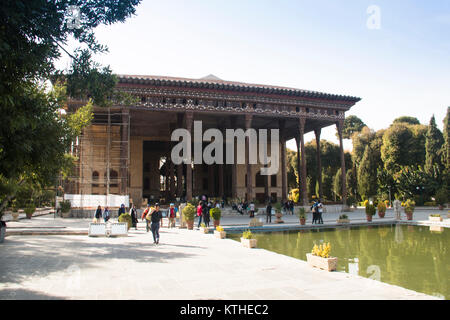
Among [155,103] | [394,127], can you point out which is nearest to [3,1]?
[155,103]

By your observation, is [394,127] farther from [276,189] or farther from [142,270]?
[142,270]

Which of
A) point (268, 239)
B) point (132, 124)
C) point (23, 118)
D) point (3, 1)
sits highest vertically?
point (132, 124)

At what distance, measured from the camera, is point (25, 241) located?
38.1 ft

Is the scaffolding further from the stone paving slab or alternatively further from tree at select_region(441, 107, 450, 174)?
tree at select_region(441, 107, 450, 174)

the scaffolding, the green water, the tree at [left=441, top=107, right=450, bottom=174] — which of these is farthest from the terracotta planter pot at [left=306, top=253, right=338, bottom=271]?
the tree at [left=441, top=107, right=450, bottom=174]

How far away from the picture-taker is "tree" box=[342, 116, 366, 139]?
188ft

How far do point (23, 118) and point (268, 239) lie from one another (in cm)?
993

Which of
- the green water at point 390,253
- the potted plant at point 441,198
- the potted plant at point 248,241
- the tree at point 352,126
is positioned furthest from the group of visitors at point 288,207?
the tree at point 352,126

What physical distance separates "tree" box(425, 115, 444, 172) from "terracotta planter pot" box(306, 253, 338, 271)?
3216 cm

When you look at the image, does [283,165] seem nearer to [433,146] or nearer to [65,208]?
[433,146]

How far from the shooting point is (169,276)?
6.30m

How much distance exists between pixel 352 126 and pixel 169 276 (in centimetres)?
5706

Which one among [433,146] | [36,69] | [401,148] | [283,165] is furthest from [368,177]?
[36,69]

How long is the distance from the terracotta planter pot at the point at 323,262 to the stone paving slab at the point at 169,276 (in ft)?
0.53
